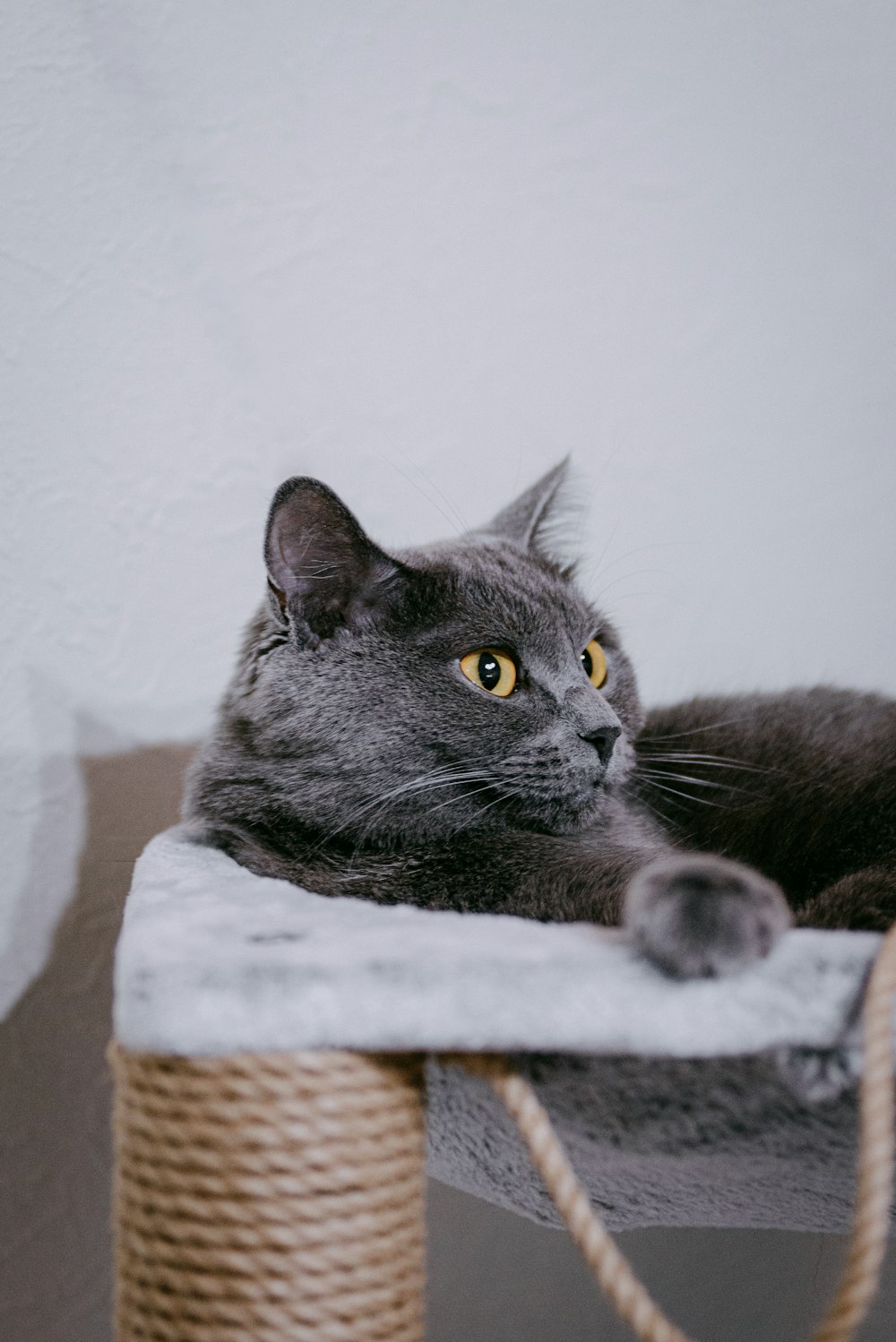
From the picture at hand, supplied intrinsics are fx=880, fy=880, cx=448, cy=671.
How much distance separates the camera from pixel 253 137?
1.27 metres

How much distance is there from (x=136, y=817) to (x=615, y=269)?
4.04 ft

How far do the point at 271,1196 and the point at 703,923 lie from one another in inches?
11.3

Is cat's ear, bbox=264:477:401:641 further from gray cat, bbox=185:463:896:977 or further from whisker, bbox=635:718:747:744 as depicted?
whisker, bbox=635:718:747:744

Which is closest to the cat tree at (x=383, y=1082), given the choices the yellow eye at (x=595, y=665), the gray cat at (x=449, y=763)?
the gray cat at (x=449, y=763)

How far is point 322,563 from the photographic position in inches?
31.6

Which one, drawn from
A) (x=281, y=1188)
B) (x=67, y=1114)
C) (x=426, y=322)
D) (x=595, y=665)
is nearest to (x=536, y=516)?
(x=595, y=665)

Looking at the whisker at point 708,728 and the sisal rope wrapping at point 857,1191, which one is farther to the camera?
the whisker at point 708,728

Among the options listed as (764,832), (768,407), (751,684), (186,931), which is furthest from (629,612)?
(186,931)

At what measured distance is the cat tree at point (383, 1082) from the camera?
1.56 feet

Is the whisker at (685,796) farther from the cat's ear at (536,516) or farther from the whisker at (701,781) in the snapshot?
the cat's ear at (536,516)

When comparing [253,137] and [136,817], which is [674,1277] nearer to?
[136,817]

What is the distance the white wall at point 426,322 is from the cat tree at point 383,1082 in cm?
76

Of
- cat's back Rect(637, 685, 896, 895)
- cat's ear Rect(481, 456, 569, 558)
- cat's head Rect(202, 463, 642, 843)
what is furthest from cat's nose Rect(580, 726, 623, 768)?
cat's ear Rect(481, 456, 569, 558)

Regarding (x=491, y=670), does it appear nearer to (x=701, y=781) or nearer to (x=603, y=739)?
(x=603, y=739)
